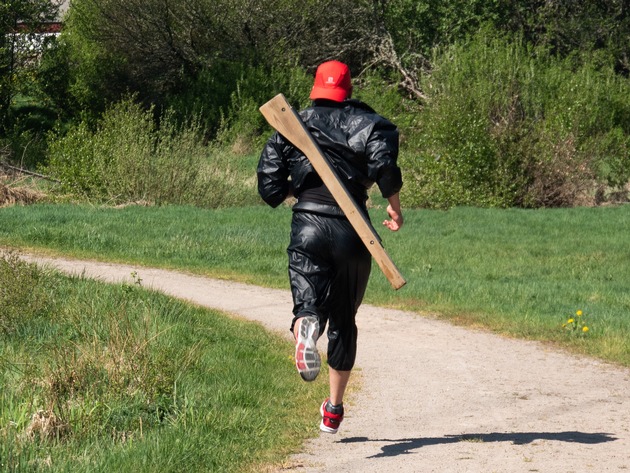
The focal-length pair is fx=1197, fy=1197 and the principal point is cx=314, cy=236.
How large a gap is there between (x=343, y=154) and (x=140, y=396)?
1.98 metres

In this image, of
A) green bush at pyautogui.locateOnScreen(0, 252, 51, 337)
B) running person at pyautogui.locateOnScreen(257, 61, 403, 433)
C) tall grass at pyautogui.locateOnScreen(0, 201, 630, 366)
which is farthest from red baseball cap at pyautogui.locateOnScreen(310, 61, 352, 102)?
green bush at pyautogui.locateOnScreen(0, 252, 51, 337)

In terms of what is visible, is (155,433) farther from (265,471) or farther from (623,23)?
(623,23)

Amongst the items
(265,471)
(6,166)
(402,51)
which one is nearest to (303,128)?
(265,471)

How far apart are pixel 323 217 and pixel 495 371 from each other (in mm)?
3117

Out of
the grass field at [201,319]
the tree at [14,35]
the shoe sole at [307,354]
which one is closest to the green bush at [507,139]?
the grass field at [201,319]

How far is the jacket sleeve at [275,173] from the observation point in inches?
257

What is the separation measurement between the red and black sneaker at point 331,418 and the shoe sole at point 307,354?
62cm

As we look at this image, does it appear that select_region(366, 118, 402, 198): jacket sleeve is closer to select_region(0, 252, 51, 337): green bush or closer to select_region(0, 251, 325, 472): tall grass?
select_region(0, 251, 325, 472): tall grass

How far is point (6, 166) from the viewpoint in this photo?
87.3 feet

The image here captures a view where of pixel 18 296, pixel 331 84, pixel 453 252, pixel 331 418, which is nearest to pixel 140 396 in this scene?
pixel 331 418

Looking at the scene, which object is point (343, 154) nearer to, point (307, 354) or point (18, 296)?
point (307, 354)

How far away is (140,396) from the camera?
713cm

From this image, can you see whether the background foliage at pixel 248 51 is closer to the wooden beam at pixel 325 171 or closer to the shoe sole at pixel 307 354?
the wooden beam at pixel 325 171

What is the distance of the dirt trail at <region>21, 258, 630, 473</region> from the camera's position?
6.29 metres
